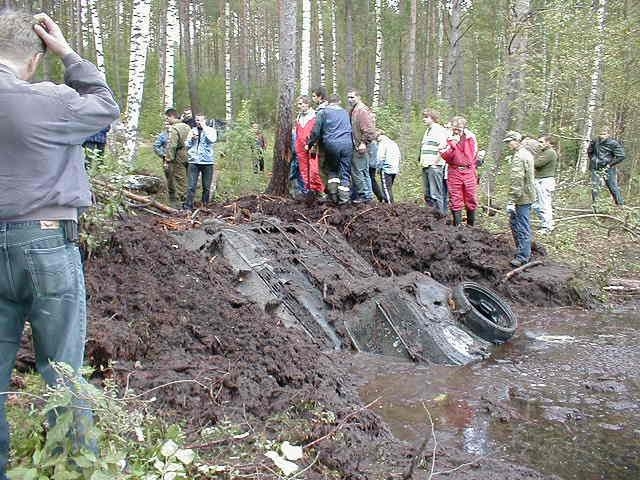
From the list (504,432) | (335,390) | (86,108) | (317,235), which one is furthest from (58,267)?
(317,235)

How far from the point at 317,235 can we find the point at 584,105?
13666mm

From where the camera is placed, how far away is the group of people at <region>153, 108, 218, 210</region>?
37.8 feet

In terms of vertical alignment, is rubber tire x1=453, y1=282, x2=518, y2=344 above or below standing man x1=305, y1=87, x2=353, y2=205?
below

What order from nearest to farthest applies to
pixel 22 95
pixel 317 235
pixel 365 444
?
pixel 22 95
pixel 365 444
pixel 317 235

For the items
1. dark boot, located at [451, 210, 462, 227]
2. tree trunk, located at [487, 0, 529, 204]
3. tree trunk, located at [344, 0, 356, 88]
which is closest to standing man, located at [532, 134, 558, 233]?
dark boot, located at [451, 210, 462, 227]

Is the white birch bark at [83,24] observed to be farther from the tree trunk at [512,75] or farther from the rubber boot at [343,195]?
the rubber boot at [343,195]

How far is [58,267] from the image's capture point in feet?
8.85

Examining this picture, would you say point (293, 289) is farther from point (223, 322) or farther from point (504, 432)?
point (504, 432)

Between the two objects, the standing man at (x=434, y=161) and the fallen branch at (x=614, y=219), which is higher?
the standing man at (x=434, y=161)

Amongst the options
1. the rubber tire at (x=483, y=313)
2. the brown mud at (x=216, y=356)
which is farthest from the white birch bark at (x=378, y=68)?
the brown mud at (x=216, y=356)

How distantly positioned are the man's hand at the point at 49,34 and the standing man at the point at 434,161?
8.80 m

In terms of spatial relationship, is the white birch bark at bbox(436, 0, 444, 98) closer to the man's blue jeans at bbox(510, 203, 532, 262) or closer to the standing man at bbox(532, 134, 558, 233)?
the standing man at bbox(532, 134, 558, 233)

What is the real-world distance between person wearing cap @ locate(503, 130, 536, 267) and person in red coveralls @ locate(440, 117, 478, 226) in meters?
0.83

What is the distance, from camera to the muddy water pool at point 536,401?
4.99m
